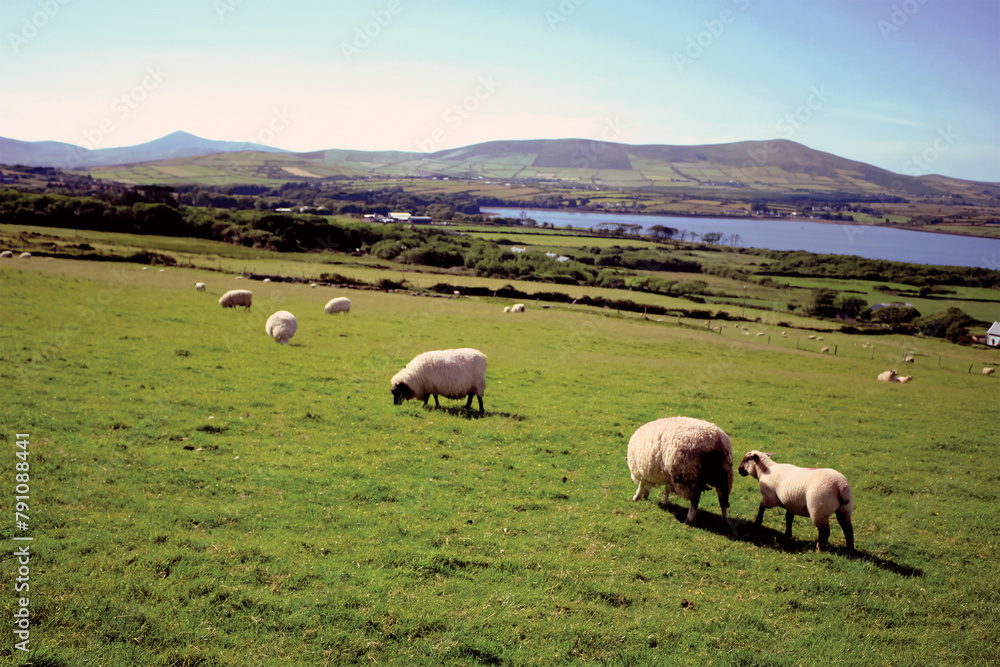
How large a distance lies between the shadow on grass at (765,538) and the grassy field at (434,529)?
89 mm

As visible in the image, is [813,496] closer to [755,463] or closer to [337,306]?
[755,463]

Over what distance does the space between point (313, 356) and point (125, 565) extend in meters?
16.2

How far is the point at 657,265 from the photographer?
111 m

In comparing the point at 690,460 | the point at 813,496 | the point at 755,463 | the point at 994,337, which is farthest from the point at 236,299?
the point at 994,337

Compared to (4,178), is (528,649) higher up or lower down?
lower down

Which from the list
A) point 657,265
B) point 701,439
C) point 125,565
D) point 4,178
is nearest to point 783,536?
point 701,439

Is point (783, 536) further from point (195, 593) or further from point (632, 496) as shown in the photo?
point (195, 593)

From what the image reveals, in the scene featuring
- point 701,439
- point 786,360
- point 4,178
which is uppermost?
point 4,178

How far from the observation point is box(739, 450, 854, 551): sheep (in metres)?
9.22

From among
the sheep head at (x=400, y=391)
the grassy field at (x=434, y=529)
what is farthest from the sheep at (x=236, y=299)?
the sheep head at (x=400, y=391)

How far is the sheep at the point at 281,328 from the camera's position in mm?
25469

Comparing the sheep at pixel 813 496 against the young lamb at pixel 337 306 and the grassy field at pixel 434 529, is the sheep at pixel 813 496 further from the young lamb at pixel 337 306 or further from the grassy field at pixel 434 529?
the young lamb at pixel 337 306

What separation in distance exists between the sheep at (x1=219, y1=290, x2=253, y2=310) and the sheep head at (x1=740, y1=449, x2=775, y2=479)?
31281 mm

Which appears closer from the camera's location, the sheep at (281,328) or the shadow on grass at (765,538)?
the shadow on grass at (765,538)
